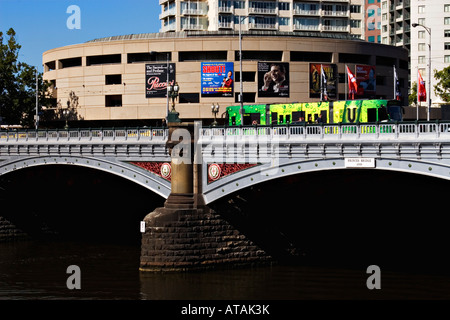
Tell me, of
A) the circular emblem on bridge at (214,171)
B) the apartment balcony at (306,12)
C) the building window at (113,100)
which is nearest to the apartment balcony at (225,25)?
the apartment balcony at (306,12)

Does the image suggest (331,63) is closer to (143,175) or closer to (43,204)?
(43,204)

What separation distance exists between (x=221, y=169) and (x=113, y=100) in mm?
48212

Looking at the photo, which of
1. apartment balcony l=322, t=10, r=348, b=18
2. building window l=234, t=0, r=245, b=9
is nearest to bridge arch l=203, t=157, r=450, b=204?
building window l=234, t=0, r=245, b=9

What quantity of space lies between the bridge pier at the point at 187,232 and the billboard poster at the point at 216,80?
131 feet

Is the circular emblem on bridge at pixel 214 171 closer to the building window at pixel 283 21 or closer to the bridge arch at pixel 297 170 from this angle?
the bridge arch at pixel 297 170

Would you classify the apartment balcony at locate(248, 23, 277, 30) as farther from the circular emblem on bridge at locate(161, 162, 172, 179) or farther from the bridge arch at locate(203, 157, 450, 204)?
the bridge arch at locate(203, 157, 450, 204)

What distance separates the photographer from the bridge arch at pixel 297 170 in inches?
1340

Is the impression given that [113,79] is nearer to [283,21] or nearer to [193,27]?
[193,27]

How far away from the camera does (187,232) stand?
1681 inches

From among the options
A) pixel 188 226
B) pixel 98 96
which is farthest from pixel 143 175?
pixel 98 96

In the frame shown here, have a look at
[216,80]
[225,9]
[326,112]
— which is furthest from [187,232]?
[225,9]

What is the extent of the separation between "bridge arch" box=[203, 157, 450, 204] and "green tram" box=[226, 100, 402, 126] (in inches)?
130

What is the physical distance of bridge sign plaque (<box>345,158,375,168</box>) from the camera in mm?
36094

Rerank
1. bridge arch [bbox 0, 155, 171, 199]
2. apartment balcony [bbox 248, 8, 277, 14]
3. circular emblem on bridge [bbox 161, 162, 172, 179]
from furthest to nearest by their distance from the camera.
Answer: apartment balcony [bbox 248, 8, 277, 14]
bridge arch [bbox 0, 155, 171, 199]
circular emblem on bridge [bbox 161, 162, 172, 179]
